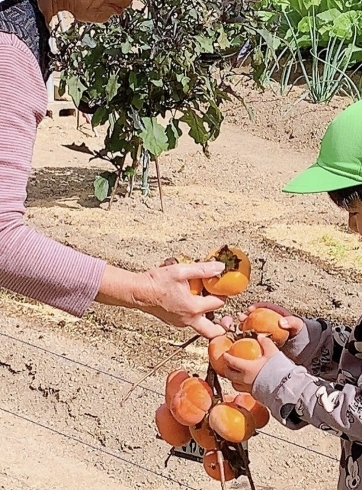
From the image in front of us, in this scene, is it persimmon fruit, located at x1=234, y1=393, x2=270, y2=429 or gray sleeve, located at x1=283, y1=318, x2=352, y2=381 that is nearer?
persimmon fruit, located at x1=234, y1=393, x2=270, y2=429

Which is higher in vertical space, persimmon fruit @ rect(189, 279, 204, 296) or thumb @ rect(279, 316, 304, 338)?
persimmon fruit @ rect(189, 279, 204, 296)

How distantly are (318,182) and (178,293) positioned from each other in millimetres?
318

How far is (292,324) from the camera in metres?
1.79

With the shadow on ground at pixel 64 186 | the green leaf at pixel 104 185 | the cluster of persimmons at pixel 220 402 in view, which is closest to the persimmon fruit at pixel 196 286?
the cluster of persimmons at pixel 220 402

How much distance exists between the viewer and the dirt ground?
2816mm

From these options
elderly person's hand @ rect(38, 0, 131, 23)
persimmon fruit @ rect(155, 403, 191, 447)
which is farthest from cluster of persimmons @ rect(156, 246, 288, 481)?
elderly person's hand @ rect(38, 0, 131, 23)

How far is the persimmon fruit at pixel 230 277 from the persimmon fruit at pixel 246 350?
0.30ft

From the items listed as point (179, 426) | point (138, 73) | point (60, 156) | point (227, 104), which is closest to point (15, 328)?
point (138, 73)

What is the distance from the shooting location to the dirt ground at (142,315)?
282 cm

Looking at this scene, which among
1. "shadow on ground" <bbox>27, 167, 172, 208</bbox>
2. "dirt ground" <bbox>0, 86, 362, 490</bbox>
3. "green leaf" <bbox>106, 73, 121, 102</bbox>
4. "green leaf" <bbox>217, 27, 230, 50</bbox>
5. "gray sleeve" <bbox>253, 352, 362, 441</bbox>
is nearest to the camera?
"gray sleeve" <bbox>253, 352, 362, 441</bbox>

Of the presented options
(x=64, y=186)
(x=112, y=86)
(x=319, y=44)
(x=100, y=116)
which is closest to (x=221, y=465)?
(x=112, y=86)

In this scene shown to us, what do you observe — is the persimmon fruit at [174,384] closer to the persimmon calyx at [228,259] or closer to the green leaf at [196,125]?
the persimmon calyx at [228,259]

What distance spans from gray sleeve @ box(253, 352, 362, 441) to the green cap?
1.03ft

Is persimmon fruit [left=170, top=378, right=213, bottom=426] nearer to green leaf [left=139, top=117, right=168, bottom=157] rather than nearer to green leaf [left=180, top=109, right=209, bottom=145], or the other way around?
green leaf [left=139, top=117, right=168, bottom=157]
